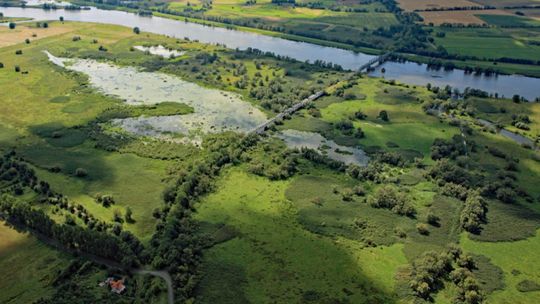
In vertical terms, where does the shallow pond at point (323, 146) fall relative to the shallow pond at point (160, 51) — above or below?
below

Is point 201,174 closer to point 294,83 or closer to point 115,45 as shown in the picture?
point 294,83

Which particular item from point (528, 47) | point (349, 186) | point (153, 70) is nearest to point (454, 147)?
point (349, 186)

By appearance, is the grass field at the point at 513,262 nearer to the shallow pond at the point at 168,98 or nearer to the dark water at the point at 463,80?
the shallow pond at the point at 168,98

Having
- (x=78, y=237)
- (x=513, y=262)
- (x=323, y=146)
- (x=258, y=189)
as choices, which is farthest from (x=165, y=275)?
(x=323, y=146)

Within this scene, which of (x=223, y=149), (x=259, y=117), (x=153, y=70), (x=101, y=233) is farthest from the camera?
(x=153, y=70)

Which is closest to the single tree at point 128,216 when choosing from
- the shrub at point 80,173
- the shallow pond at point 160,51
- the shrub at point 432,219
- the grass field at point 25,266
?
the grass field at point 25,266

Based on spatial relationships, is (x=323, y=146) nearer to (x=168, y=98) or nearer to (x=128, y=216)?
(x=128, y=216)
